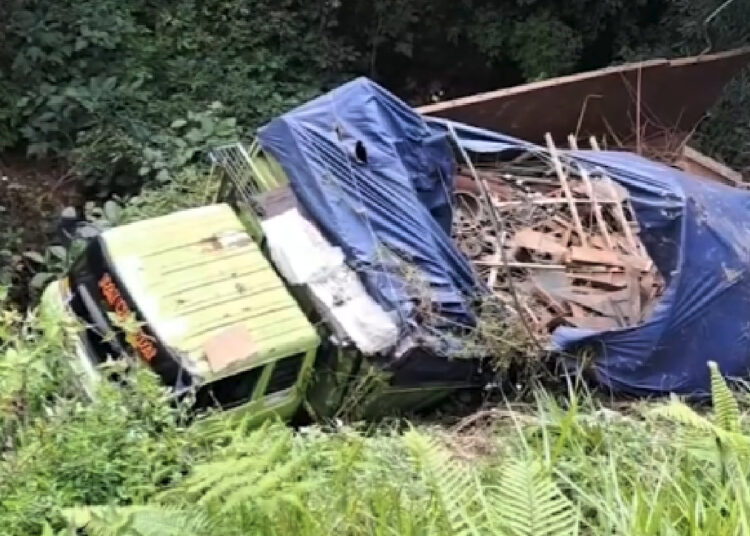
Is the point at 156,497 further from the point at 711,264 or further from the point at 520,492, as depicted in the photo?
the point at 711,264

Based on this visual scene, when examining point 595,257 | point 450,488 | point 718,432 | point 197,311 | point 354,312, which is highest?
point 450,488

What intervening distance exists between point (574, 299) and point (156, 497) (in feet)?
11.8

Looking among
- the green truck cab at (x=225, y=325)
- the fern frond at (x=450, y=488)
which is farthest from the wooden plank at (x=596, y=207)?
the fern frond at (x=450, y=488)

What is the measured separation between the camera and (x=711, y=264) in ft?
19.3

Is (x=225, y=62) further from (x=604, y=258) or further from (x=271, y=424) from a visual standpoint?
(x=271, y=424)

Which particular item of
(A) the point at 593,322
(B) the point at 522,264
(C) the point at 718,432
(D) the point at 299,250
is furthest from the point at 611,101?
(C) the point at 718,432

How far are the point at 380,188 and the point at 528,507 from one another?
3.61 metres

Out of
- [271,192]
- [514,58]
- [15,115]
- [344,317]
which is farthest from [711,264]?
[15,115]

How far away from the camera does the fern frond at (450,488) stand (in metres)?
2.85

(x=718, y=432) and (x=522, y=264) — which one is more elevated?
(x=718, y=432)

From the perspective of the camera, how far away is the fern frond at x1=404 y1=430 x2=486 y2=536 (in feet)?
9.34

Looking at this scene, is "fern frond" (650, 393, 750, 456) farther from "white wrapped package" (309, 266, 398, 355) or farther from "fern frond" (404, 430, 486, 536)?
"white wrapped package" (309, 266, 398, 355)

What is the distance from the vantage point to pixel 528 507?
2711 mm

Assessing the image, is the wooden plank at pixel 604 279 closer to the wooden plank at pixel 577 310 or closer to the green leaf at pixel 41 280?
the wooden plank at pixel 577 310
